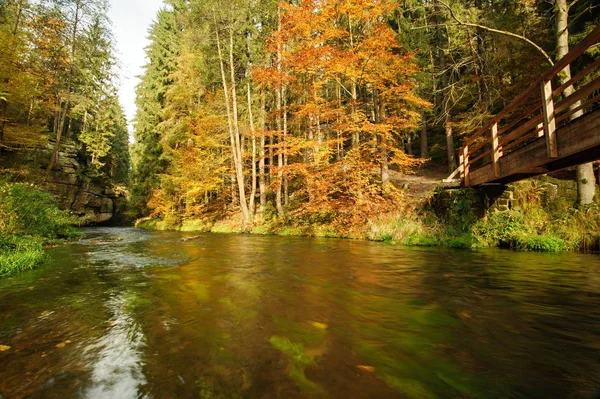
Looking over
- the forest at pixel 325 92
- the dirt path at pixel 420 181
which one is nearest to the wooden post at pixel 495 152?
the forest at pixel 325 92

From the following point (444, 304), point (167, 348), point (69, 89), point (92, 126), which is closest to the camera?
point (167, 348)

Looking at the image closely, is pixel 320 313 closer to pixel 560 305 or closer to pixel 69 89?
pixel 560 305

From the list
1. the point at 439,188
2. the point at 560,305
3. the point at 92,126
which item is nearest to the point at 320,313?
the point at 560,305

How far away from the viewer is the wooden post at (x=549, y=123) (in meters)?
6.16

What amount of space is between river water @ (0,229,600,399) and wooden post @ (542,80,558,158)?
261 cm

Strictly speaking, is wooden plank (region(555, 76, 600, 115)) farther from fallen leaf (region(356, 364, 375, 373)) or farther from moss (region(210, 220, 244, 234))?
moss (region(210, 220, 244, 234))

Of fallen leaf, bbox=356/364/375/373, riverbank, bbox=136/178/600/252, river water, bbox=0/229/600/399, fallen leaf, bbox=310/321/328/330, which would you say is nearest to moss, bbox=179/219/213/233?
riverbank, bbox=136/178/600/252

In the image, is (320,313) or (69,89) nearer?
(320,313)

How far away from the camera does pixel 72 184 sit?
1087 inches

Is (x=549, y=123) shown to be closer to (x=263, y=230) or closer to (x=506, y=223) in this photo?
(x=506, y=223)

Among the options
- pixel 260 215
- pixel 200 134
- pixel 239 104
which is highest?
pixel 239 104

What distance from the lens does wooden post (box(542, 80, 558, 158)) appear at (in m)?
6.16

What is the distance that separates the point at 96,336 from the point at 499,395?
157 inches

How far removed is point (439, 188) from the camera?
1214cm
